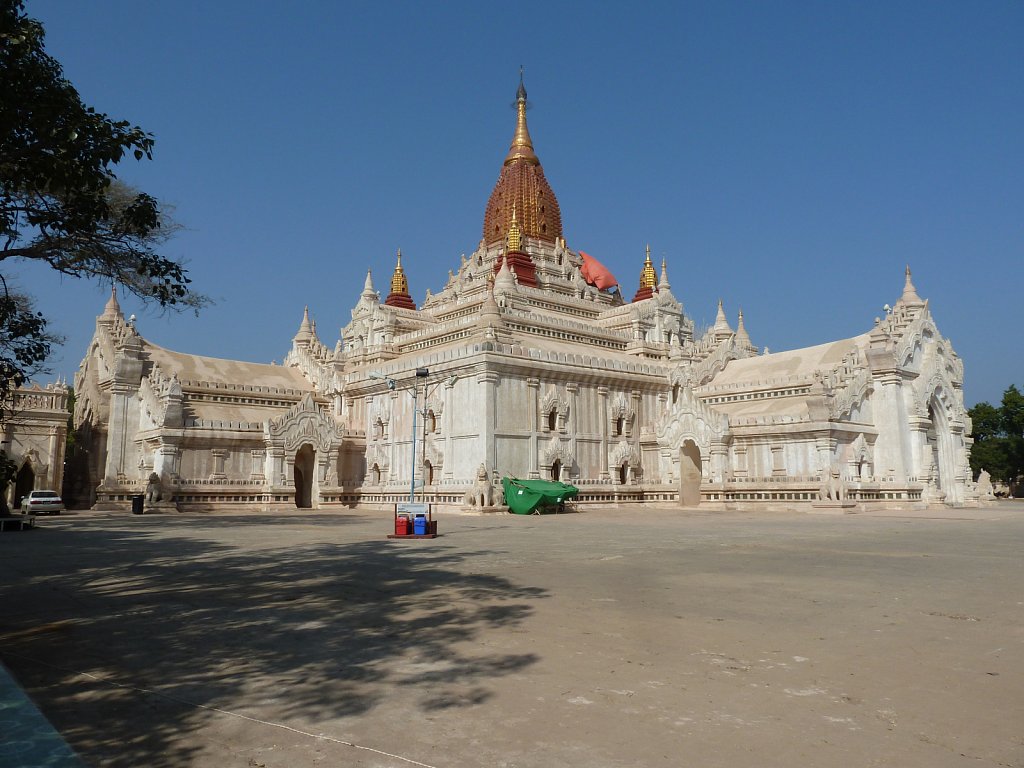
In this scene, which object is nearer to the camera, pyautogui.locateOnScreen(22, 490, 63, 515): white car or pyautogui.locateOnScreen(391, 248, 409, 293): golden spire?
pyautogui.locateOnScreen(22, 490, 63, 515): white car

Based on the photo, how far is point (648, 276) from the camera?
66938mm

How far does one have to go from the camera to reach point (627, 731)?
5.59 meters

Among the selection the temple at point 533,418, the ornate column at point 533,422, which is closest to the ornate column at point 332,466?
the temple at point 533,418

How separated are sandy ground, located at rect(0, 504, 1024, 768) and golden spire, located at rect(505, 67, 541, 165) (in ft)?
178

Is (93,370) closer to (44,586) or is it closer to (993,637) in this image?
(44,586)

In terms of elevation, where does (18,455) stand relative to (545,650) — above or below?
above

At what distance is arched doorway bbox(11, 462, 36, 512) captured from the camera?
49.6m

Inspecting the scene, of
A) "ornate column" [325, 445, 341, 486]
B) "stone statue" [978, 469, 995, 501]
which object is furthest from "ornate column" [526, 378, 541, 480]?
"stone statue" [978, 469, 995, 501]

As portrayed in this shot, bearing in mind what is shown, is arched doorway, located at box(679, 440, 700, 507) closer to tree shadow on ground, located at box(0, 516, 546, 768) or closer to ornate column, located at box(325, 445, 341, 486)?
ornate column, located at box(325, 445, 341, 486)

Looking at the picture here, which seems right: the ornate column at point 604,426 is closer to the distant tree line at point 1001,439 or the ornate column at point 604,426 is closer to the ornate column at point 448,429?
the ornate column at point 448,429

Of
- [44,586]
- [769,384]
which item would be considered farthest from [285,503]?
[44,586]

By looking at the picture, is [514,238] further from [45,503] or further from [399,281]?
[45,503]

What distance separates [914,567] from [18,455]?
50723mm

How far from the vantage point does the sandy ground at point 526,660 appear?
5.36 m
